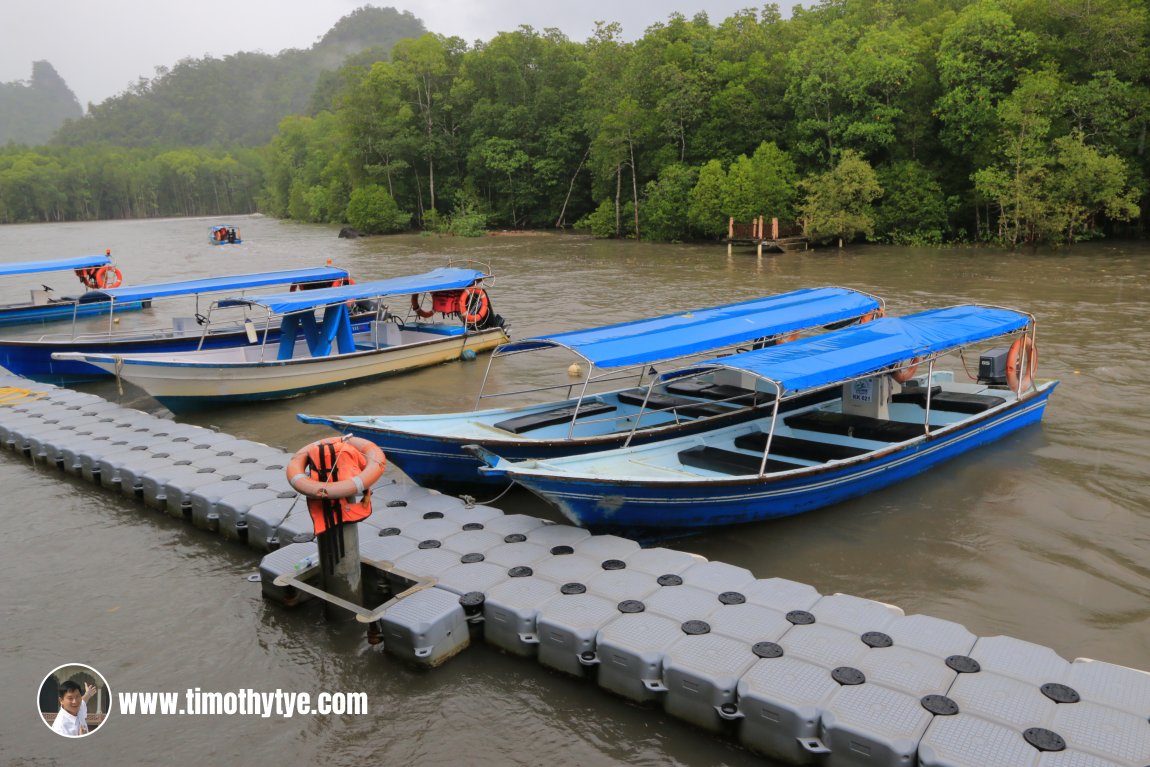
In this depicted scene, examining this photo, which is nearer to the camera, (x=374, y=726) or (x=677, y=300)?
(x=374, y=726)

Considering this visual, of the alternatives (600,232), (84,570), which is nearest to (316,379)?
(84,570)

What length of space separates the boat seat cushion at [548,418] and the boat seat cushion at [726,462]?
6.28 ft

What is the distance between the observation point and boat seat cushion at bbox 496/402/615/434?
10.7 m

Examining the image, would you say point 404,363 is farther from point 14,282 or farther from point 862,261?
point 14,282

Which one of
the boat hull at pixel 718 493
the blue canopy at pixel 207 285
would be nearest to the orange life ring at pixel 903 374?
the boat hull at pixel 718 493

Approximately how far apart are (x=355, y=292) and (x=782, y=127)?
39270 millimetres

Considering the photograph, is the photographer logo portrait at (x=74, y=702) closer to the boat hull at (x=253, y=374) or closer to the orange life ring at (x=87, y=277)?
the boat hull at (x=253, y=374)

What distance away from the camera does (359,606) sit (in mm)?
6949

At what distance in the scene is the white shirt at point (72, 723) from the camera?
20.0ft

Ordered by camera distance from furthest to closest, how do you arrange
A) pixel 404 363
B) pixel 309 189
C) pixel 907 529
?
pixel 309 189, pixel 404 363, pixel 907 529

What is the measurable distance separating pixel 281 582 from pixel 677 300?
21142 mm

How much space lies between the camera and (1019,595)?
26.2 ft

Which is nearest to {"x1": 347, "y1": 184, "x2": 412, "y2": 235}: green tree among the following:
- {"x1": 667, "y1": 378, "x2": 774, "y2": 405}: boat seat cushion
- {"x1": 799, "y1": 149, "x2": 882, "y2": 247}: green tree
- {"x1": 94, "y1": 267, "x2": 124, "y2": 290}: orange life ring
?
{"x1": 94, "y1": 267, "x2": 124, "y2": 290}: orange life ring

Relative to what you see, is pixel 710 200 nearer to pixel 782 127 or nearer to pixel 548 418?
pixel 782 127
